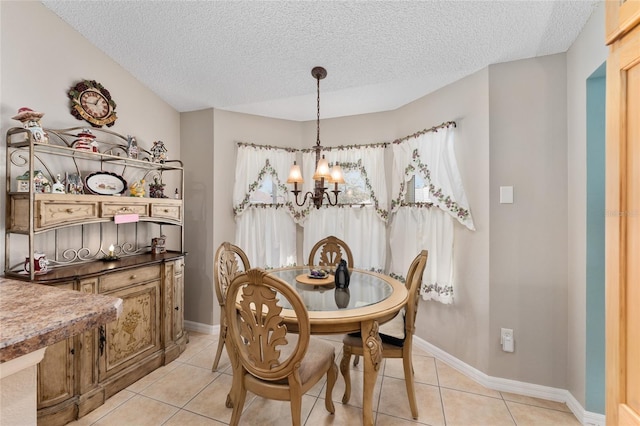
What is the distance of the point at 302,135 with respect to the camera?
370cm

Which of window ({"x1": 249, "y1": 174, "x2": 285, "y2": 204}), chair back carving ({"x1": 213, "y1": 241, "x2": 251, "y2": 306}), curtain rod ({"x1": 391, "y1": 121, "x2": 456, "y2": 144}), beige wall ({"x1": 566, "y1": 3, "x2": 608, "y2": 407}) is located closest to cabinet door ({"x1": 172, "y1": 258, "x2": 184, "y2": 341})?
chair back carving ({"x1": 213, "y1": 241, "x2": 251, "y2": 306})

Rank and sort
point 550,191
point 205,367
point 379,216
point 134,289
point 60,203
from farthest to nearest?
point 379,216 → point 205,367 → point 134,289 → point 550,191 → point 60,203

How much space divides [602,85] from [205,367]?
11.9 feet

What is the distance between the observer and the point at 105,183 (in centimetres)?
235

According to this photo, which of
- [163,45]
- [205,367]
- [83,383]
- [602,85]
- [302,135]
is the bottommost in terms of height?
[205,367]

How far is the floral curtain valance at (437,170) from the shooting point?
7.97 ft

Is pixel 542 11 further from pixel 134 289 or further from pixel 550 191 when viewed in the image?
pixel 134 289

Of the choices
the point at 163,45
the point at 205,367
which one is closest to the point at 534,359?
the point at 205,367

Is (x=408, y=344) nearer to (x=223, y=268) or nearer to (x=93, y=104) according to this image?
(x=223, y=268)

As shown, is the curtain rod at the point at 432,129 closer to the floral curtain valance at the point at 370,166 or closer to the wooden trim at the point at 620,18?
the floral curtain valance at the point at 370,166

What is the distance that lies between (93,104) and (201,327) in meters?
2.45

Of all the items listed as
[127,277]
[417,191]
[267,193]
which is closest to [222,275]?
[127,277]

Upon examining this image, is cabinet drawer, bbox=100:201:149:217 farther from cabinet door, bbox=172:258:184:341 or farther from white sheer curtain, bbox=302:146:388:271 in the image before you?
white sheer curtain, bbox=302:146:388:271

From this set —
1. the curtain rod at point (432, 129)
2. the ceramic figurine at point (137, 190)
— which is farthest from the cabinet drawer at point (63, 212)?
the curtain rod at point (432, 129)
